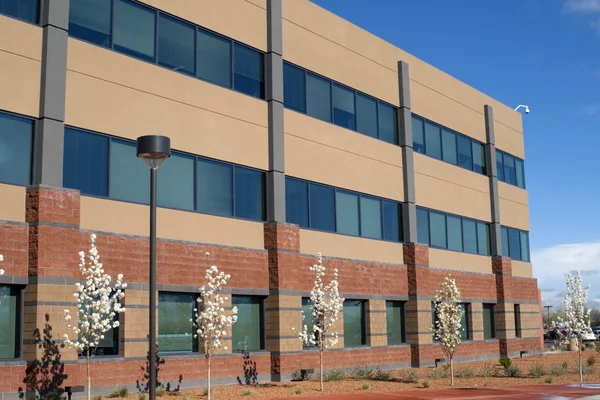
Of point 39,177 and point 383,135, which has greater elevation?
point 383,135

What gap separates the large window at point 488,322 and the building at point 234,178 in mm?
837

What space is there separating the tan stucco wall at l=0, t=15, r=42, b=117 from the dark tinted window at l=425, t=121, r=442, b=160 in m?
21.3

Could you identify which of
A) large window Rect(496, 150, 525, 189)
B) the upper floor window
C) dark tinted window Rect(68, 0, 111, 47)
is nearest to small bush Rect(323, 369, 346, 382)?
the upper floor window

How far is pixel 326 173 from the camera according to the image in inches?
1137

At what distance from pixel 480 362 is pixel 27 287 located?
25.1m

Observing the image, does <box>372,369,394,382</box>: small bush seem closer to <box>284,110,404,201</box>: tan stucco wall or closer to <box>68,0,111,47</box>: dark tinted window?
<box>284,110,404,201</box>: tan stucco wall

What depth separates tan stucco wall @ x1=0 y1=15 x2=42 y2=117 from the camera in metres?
18.7

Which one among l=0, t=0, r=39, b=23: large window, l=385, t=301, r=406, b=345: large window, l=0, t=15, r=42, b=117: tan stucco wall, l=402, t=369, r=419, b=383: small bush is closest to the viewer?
l=0, t=15, r=42, b=117: tan stucco wall

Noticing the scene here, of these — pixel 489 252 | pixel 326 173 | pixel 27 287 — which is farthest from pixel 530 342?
pixel 27 287

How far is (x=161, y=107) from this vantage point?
894 inches

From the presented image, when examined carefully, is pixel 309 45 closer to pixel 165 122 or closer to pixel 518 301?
pixel 165 122

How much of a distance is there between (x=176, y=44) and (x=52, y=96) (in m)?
5.48

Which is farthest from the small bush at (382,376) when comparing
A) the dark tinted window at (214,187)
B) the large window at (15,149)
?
the large window at (15,149)

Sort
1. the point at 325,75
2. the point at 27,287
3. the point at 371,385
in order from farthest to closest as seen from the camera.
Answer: the point at 325,75 < the point at 371,385 < the point at 27,287
